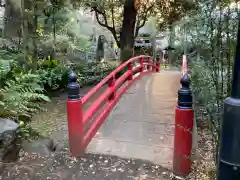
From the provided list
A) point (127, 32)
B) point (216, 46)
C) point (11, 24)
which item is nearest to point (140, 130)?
point (216, 46)

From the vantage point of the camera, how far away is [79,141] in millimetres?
3799

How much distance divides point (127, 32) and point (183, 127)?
29.9 ft

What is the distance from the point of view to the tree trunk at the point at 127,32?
11.6 m

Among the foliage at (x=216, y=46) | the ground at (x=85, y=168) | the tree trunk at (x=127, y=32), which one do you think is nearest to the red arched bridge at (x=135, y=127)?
the ground at (x=85, y=168)

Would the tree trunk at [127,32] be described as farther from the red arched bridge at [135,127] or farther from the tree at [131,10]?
the red arched bridge at [135,127]

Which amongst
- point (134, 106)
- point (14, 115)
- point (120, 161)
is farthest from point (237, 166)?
point (134, 106)

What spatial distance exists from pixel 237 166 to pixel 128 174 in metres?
2.20

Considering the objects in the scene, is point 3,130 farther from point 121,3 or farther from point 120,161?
point 121,3

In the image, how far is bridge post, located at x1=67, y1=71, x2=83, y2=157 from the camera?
372 centimetres

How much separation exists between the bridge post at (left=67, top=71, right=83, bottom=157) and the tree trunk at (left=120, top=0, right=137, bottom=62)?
26.7 ft

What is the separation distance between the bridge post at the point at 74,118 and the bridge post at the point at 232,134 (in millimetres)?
2588

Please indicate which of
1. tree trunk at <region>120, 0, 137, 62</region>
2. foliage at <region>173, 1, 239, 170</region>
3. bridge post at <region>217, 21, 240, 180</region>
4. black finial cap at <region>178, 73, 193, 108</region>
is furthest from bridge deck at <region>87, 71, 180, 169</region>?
tree trunk at <region>120, 0, 137, 62</region>

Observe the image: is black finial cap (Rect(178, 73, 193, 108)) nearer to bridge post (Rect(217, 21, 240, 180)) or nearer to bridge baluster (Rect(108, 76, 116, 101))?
bridge post (Rect(217, 21, 240, 180))

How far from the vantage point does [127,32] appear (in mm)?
11898
